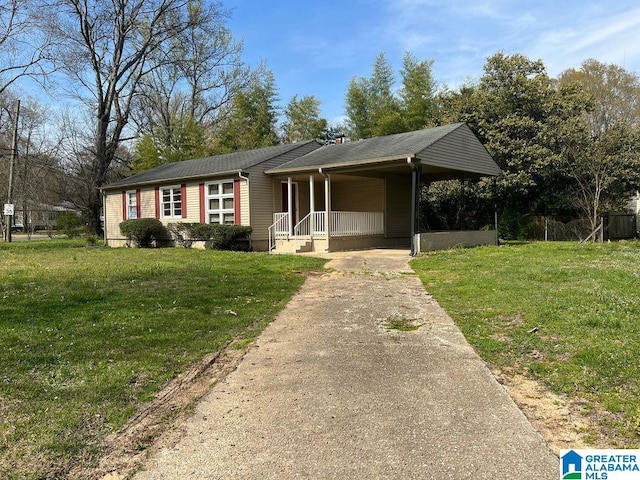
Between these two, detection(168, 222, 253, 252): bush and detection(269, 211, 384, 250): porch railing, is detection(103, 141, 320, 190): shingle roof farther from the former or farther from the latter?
detection(269, 211, 384, 250): porch railing

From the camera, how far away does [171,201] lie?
65.2 feet

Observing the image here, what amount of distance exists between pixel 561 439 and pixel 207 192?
16.6m

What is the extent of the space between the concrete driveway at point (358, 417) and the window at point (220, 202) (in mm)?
12367

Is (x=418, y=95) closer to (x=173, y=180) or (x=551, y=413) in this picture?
(x=173, y=180)

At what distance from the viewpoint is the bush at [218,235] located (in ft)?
53.0

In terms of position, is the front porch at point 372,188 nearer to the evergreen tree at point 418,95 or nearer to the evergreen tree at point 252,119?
the evergreen tree at point 418,95

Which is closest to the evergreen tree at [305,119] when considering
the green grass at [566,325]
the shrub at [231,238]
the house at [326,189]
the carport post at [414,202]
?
the house at [326,189]

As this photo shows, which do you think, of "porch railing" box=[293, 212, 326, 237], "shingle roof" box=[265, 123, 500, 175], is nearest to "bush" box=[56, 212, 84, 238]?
"shingle roof" box=[265, 123, 500, 175]

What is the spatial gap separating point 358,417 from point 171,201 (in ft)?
59.5

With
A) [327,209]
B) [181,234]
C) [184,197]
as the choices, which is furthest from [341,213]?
[184,197]

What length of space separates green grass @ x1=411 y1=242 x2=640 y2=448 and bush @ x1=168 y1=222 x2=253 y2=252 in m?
8.24

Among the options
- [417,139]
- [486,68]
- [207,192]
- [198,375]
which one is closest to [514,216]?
[486,68]

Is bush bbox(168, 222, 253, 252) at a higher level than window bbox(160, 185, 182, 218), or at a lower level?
lower

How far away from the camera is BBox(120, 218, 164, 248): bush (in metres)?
19.2
